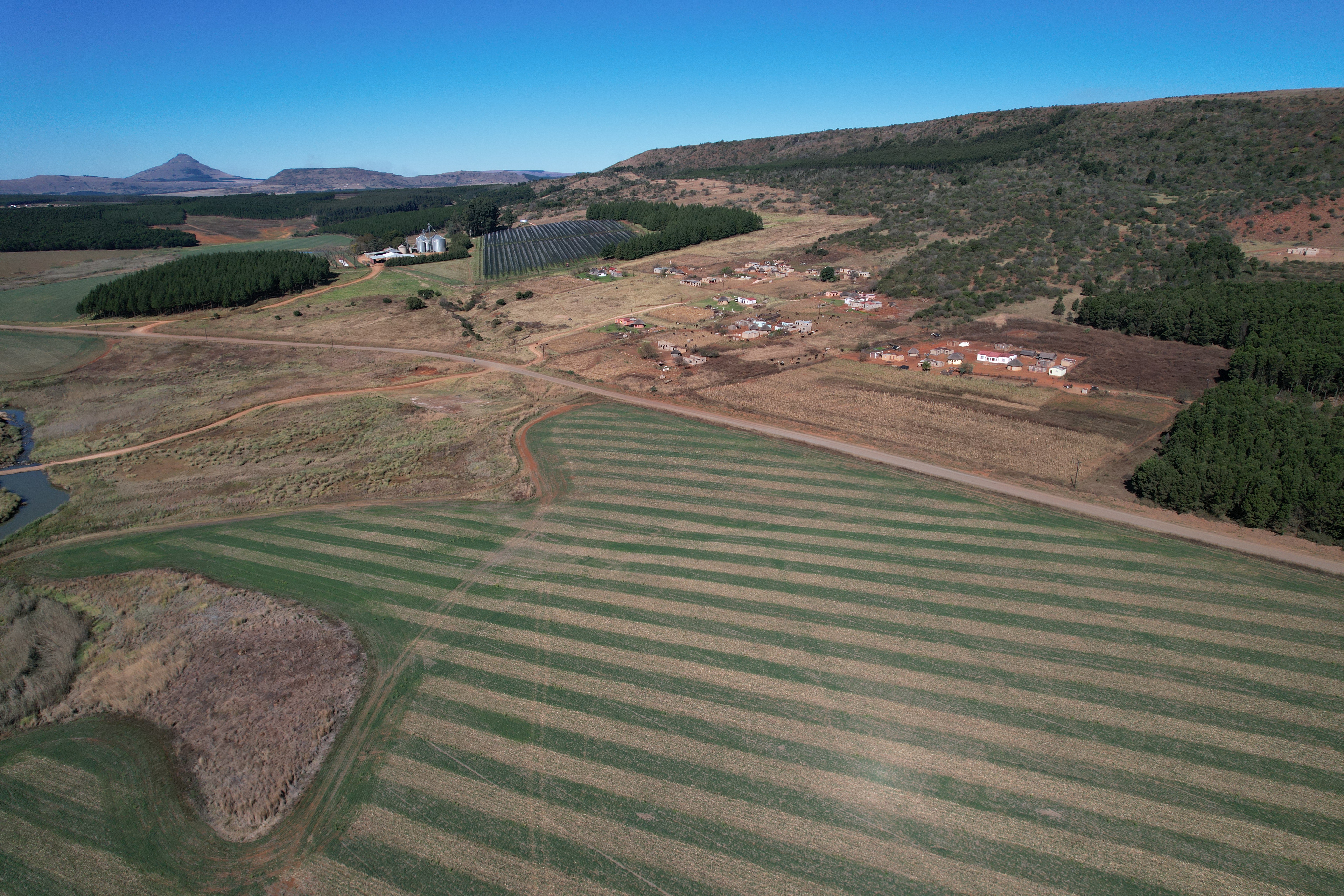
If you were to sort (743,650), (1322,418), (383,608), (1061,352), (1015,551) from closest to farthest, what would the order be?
1. (743,650)
2. (383,608)
3. (1015,551)
4. (1322,418)
5. (1061,352)

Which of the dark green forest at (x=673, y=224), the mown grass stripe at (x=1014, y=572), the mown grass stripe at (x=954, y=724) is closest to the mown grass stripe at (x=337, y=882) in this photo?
the mown grass stripe at (x=954, y=724)

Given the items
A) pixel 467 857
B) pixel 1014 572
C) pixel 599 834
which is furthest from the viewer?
pixel 1014 572

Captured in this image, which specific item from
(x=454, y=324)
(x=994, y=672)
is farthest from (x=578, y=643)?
(x=454, y=324)

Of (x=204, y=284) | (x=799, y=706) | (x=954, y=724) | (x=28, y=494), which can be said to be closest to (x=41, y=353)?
(x=204, y=284)

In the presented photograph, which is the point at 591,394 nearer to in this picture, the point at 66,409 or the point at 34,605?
the point at 34,605

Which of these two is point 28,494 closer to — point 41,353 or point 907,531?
point 41,353

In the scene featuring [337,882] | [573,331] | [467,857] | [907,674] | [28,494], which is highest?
[573,331]
